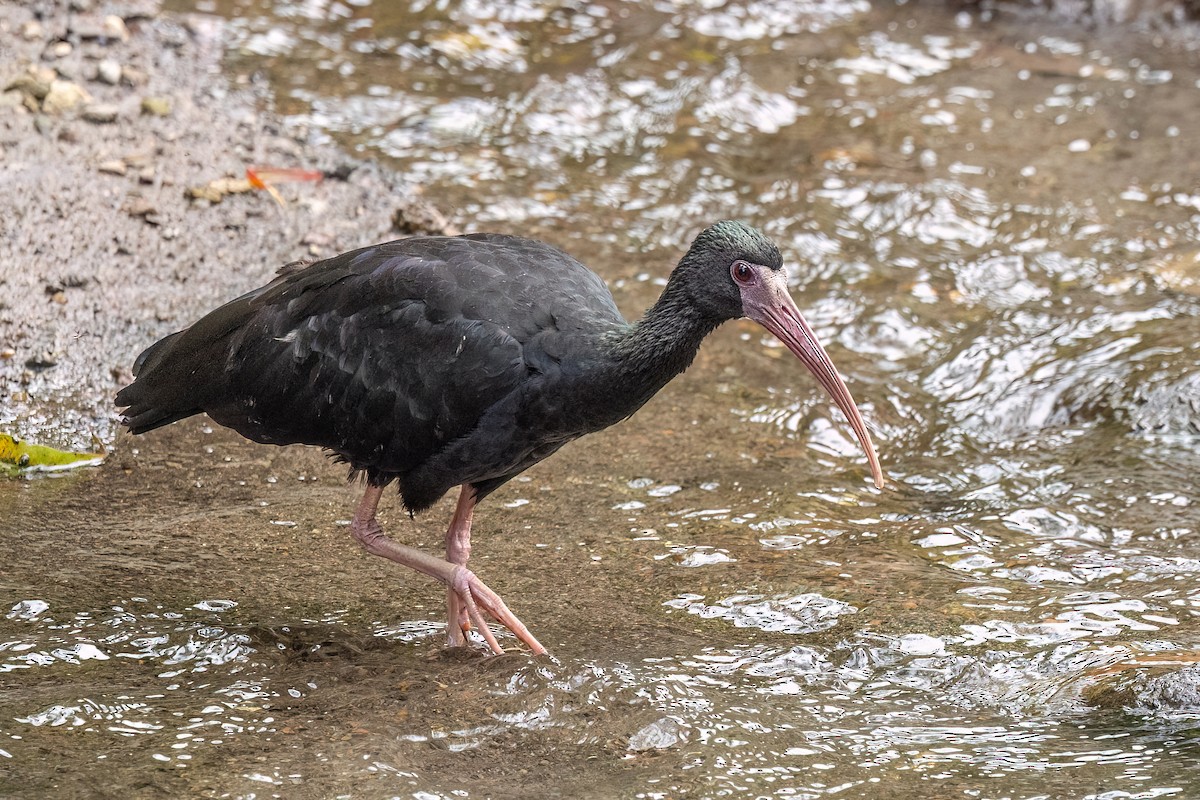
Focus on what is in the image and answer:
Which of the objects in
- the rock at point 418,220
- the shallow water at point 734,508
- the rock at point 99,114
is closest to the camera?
the shallow water at point 734,508

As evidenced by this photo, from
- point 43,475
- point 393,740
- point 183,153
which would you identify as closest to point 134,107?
point 183,153

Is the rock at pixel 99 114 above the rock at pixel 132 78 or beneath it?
beneath

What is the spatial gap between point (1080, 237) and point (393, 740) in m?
5.47

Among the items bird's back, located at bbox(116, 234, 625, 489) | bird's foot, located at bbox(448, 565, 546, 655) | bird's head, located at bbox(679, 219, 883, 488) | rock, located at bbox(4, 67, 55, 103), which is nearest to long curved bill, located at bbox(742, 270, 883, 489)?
bird's head, located at bbox(679, 219, 883, 488)

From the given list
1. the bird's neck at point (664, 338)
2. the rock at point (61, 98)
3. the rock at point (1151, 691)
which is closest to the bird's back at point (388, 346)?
the bird's neck at point (664, 338)

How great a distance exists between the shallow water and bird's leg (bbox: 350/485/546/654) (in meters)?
0.17

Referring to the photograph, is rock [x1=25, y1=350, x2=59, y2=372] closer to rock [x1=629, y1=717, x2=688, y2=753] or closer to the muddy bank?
the muddy bank

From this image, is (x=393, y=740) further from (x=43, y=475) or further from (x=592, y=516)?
(x=43, y=475)

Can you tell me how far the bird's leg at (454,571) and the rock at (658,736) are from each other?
→ 566 millimetres

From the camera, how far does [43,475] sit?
5.41 m

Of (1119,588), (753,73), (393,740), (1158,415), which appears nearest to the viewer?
(393,740)

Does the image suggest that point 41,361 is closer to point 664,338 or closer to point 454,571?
point 454,571

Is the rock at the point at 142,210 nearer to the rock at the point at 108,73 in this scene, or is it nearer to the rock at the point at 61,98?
the rock at the point at 61,98

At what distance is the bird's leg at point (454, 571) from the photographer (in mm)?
4500
